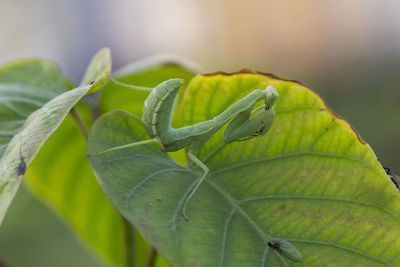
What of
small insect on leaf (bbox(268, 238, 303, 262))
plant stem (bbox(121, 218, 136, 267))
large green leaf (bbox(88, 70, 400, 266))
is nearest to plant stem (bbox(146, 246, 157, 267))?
plant stem (bbox(121, 218, 136, 267))

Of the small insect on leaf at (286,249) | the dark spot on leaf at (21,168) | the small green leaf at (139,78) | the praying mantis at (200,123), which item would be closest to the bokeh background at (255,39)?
the small green leaf at (139,78)

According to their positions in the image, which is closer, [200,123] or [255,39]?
[200,123]

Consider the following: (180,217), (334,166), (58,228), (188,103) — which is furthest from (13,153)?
(58,228)

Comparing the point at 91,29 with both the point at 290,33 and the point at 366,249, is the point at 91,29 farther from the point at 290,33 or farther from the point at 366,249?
the point at 366,249

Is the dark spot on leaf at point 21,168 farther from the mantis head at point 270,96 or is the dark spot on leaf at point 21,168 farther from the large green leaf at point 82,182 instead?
the large green leaf at point 82,182

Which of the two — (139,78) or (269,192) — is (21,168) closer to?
(269,192)

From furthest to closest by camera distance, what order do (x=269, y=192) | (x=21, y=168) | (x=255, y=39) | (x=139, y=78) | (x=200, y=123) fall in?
(x=255, y=39) → (x=139, y=78) → (x=200, y=123) → (x=269, y=192) → (x=21, y=168)

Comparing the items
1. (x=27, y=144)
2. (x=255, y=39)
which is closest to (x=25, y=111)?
(x=27, y=144)

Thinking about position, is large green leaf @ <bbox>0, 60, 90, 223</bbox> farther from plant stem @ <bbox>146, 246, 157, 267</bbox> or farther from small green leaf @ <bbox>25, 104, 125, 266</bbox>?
plant stem @ <bbox>146, 246, 157, 267</bbox>
